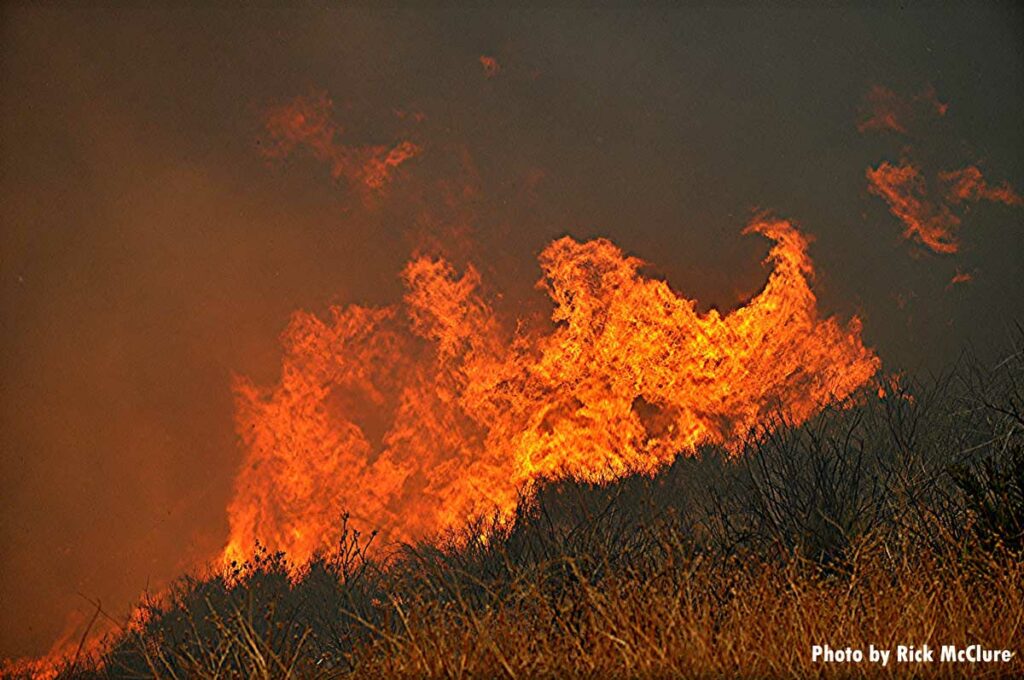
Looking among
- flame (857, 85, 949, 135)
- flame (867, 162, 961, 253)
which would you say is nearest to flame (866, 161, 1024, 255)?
flame (867, 162, 961, 253)

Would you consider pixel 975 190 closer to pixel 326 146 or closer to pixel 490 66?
pixel 490 66

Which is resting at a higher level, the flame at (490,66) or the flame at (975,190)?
the flame at (490,66)

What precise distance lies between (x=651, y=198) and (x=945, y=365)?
84.1 inches

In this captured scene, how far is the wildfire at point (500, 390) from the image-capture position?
5.94 metres

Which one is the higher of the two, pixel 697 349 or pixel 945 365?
pixel 697 349

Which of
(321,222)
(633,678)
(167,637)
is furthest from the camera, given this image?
(321,222)

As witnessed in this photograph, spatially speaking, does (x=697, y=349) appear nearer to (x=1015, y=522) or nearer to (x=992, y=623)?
(x=1015, y=522)

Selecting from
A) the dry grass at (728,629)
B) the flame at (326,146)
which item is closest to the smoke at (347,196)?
the flame at (326,146)

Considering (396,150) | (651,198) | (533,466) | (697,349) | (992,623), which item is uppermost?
(396,150)

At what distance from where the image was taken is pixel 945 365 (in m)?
6.49

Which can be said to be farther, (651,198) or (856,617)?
(651,198)

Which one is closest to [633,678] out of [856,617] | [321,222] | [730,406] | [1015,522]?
[856,617]

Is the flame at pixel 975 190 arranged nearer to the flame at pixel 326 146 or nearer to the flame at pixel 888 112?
the flame at pixel 888 112

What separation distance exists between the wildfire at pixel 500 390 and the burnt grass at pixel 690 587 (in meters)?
0.19
